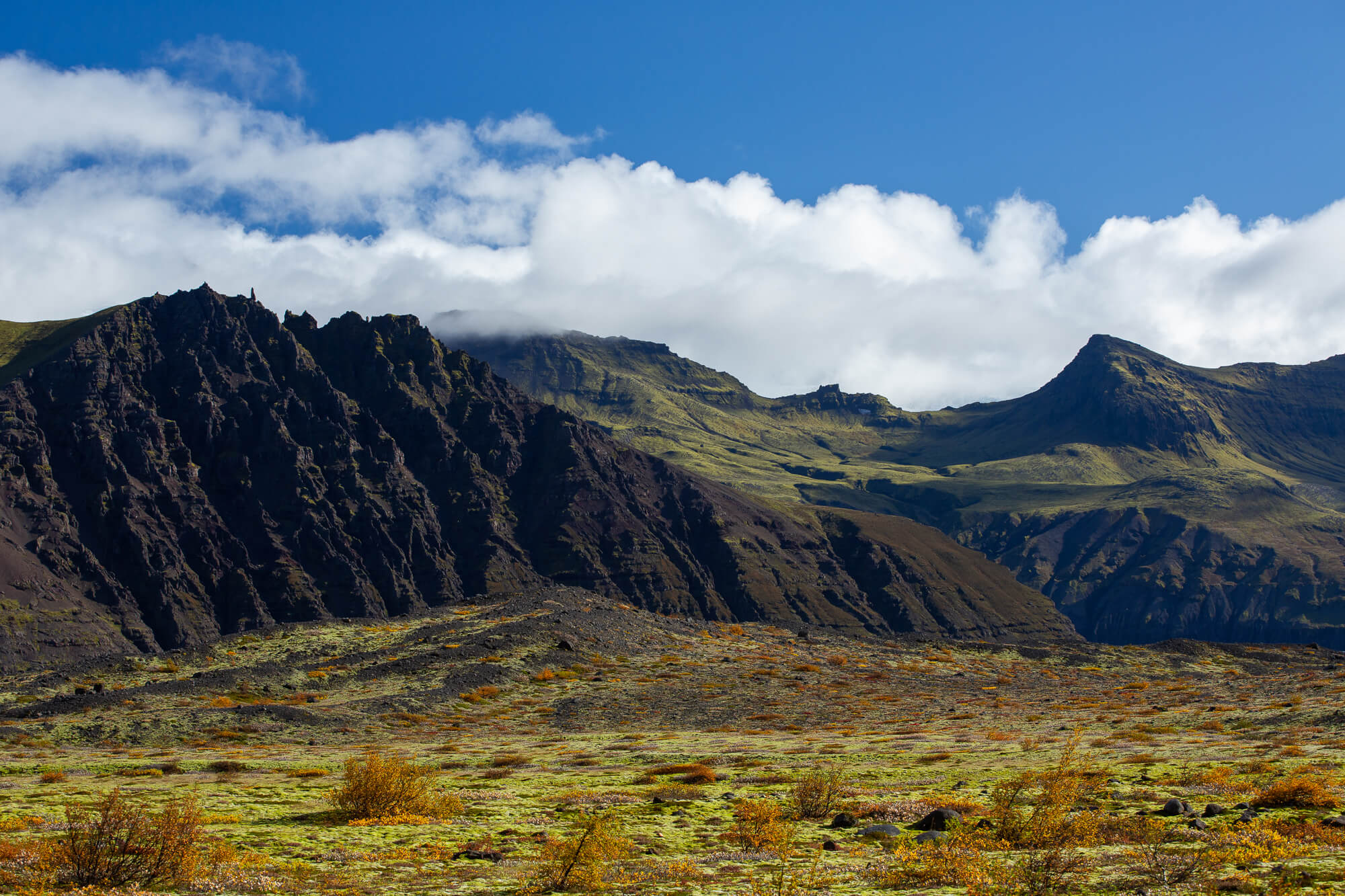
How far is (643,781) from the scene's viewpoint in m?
30.0

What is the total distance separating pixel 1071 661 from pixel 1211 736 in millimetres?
86709

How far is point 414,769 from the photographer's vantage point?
23938mm

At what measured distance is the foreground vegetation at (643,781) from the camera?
1568 cm

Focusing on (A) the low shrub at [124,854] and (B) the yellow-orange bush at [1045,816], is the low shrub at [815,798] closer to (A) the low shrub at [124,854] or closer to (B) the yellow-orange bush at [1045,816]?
(B) the yellow-orange bush at [1045,816]

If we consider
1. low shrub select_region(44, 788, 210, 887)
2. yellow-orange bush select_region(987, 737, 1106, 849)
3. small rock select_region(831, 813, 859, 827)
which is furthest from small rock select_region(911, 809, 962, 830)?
low shrub select_region(44, 788, 210, 887)

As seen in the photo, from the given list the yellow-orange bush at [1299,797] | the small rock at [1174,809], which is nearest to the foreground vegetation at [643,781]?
the yellow-orange bush at [1299,797]

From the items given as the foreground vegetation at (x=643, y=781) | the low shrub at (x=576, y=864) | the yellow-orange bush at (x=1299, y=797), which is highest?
the yellow-orange bush at (x=1299, y=797)

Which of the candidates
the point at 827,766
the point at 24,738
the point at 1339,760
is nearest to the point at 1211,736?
the point at 1339,760

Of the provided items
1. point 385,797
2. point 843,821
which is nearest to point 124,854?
point 385,797

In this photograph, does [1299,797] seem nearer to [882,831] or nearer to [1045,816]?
[1045,816]

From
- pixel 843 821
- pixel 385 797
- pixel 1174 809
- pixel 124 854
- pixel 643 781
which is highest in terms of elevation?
pixel 1174 809

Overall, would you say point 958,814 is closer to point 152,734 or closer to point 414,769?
point 414,769

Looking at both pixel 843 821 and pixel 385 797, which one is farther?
pixel 385 797

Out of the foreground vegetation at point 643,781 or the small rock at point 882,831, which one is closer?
the foreground vegetation at point 643,781
